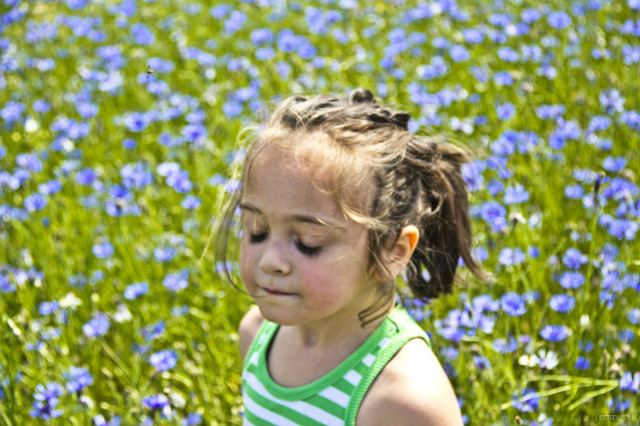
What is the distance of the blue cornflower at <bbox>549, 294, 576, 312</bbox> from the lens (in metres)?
2.32

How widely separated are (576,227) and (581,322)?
55 cm

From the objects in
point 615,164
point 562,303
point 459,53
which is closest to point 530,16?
point 459,53

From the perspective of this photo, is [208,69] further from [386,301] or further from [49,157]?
[386,301]

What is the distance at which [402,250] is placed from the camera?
1.85 meters

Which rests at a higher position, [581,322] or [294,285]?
[294,285]

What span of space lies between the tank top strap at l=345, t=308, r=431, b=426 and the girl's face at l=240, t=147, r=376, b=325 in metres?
0.14

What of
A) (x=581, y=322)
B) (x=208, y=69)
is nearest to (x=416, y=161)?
(x=581, y=322)

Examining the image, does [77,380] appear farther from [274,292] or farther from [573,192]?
[573,192]

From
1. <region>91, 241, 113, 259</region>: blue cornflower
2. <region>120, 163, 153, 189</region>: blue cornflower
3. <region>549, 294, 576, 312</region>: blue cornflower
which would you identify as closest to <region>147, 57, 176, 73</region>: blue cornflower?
<region>120, 163, 153, 189</region>: blue cornflower

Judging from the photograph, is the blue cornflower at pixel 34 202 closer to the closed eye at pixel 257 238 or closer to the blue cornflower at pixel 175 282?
the blue cornflower at pixel 175 282

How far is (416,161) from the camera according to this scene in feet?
6.27

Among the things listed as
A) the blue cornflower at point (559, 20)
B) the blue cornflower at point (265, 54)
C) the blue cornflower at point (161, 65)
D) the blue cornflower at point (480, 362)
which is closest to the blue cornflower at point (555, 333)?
the blue cornflower at point (480, 362)

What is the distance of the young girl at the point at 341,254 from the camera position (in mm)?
1725

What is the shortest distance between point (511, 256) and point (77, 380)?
4.10 feet
